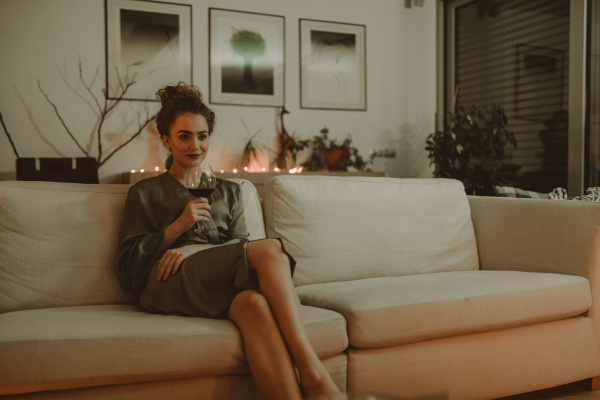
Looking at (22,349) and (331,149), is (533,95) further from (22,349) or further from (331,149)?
(22,349)

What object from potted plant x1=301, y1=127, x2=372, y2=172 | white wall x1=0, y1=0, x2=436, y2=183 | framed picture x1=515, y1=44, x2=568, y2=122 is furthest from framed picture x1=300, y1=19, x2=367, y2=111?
framed picture x1=515, y1=44, x2=568, y2=122

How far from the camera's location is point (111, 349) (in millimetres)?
1301

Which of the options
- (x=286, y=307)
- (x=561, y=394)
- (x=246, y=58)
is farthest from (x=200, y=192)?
(x=246, y=58)

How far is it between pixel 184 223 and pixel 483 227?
4.77ft

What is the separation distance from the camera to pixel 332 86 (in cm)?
468

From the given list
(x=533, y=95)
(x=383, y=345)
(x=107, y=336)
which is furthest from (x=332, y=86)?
(x=107, y=336)

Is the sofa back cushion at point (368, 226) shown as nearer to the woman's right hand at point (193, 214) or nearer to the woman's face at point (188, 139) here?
the woman's face at point (188, 139)

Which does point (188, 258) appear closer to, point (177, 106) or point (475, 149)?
point (177, 106)

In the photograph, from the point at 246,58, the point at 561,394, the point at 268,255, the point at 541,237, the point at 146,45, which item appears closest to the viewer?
the point at 268,255

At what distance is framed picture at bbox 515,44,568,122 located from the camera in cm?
393

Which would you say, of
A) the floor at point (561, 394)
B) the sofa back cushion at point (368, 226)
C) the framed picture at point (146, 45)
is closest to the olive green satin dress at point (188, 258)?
the sofa back cushion at point (368, 226)

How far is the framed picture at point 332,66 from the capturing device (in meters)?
4.59

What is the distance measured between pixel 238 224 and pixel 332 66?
315 cm

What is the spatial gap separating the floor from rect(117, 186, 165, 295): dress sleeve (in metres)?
1.40
